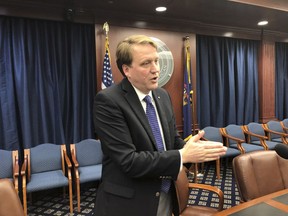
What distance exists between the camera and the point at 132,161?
1.09m

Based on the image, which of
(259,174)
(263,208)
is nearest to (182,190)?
(259,174)

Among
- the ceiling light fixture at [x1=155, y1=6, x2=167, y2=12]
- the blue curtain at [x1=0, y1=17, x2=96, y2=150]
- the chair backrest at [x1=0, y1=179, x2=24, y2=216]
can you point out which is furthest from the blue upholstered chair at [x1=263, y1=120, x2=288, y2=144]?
the chair backrest at [x1=0, y1=179, x2=24, y2=216]

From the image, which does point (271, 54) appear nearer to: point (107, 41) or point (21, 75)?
point (107, 41)

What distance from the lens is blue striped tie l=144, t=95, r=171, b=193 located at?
127 centimetres

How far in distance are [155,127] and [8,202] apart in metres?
0.94

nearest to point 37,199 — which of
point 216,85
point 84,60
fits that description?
point 84,60

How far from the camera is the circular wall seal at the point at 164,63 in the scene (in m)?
4.17

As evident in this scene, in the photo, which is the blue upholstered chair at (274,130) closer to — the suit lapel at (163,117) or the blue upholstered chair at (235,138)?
the blue upholstered chair at (235,138)

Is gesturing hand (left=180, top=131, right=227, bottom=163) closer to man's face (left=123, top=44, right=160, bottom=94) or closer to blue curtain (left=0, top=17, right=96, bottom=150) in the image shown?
man's face (left=123, top=44, right=160, bottom=94)

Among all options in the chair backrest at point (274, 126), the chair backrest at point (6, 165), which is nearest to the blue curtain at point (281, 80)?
the chair backrest at point (274, 126)

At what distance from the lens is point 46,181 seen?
2.98 m

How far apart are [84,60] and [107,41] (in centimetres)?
50

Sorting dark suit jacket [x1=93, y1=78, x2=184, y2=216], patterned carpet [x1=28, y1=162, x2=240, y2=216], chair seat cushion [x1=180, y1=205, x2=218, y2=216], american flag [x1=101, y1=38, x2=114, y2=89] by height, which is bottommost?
patterned carpet [x1=28, y1=162, x2=240, y2=216]

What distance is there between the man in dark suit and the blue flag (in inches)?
124
